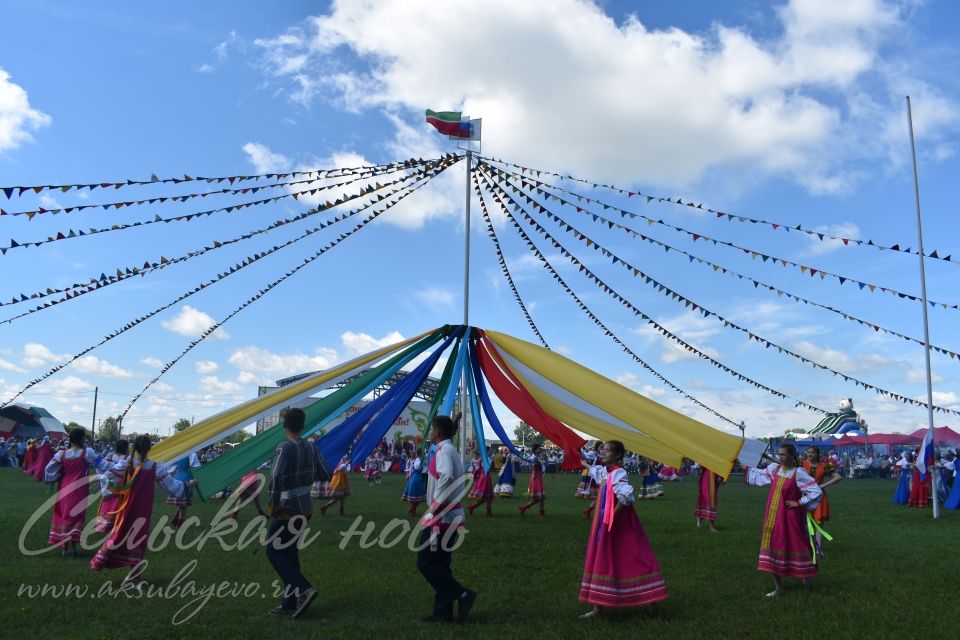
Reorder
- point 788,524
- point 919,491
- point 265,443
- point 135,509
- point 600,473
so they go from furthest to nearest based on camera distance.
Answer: point 919,491, point 265,443, point 135,509, point 788,524, point 600,473

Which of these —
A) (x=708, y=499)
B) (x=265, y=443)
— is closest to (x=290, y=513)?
(x=265, y=443)

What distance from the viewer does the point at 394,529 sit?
12.7 meters

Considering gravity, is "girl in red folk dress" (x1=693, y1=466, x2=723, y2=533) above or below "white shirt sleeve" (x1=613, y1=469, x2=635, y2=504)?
below

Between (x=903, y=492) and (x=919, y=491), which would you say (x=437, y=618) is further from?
(x=903, y=492)

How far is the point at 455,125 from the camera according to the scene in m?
11.4

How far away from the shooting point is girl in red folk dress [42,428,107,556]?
9609 millimetres

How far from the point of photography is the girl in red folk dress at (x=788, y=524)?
25.1 feet

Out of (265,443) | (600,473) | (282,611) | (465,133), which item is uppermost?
(465,133)

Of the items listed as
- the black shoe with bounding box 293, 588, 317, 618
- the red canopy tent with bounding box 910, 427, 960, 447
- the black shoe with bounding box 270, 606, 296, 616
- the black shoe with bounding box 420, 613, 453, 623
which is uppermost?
the red canopy tent with bounding box 910, 427, 960, 447

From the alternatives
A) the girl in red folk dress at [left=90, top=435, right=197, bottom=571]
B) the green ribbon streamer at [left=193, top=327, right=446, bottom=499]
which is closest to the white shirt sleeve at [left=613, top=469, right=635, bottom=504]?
the green ribbon streamer at [left=193, top=327, right=446, bottom=499]

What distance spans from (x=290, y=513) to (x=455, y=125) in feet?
23.0

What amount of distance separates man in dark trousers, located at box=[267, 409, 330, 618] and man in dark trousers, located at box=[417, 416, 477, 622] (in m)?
1.08

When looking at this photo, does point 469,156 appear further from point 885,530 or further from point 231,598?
point 885,530

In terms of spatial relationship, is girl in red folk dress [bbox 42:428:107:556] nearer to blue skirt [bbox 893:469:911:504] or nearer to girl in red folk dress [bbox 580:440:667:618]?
girl in red folk dress [bbox 580:440:667:618]
